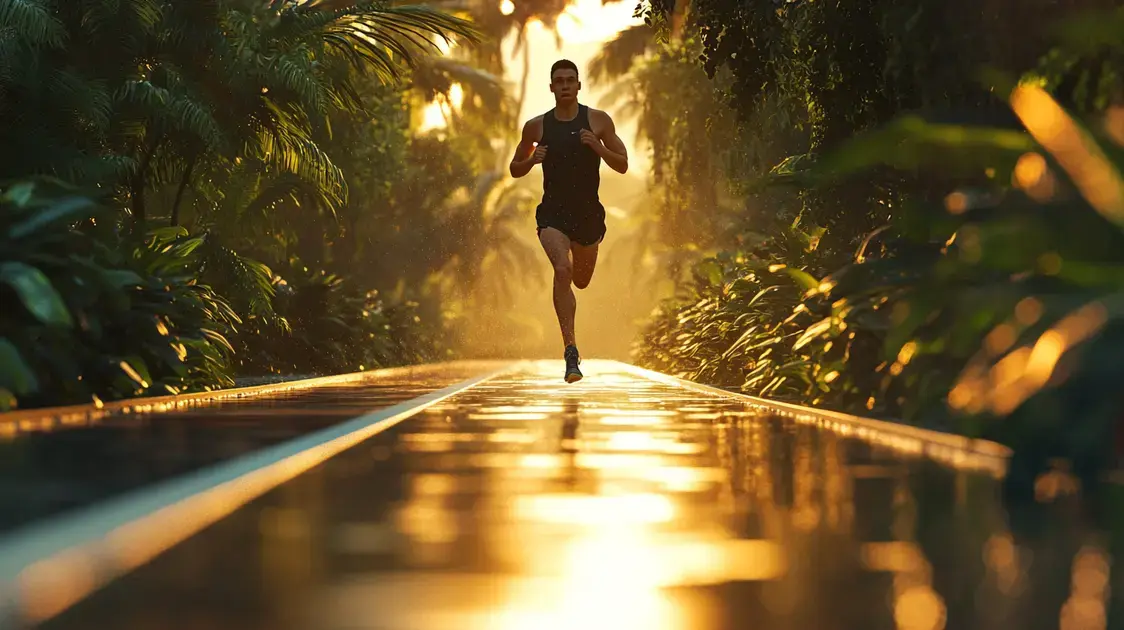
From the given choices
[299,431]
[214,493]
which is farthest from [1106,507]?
[299,431]

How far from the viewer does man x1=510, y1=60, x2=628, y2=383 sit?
18.8m

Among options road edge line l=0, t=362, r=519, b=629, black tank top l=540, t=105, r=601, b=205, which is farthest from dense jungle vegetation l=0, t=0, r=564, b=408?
black tank top l=540, t=105, r=601, b=205

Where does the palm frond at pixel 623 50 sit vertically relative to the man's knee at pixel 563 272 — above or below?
above

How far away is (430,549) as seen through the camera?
7.33m

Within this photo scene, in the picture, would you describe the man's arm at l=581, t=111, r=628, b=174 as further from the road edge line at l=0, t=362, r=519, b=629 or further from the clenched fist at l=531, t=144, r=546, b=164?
the road edge line at l=0, t=362, r=519, b=629

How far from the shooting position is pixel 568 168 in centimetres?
1919

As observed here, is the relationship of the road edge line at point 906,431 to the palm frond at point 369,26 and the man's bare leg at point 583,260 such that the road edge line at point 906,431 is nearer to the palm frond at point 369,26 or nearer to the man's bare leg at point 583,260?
the man's bare leg at point 583,260

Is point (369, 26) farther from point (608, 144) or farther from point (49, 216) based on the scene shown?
point (49, 216)

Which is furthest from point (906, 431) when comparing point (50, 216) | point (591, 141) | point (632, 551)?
point (50, 216)

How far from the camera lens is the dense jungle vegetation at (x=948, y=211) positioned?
940 cm

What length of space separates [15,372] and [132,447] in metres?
1.54

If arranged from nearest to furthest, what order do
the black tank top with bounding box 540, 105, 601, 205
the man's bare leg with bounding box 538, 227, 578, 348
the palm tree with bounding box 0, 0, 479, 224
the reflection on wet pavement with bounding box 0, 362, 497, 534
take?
the reflection on wet pavement with bounding box 0, 362, 497, 534
the black tank top with bounding box 540, 105, 601, 205
the man's bare leg with bounding box 538, 227, 578, 348
the palm tree with bounding box 0, 0, 479, 224

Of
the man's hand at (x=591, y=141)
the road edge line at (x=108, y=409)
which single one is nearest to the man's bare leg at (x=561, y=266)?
the man's hand at (x=591, y=141)

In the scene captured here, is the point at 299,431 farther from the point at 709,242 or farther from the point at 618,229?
the point at 618,229
